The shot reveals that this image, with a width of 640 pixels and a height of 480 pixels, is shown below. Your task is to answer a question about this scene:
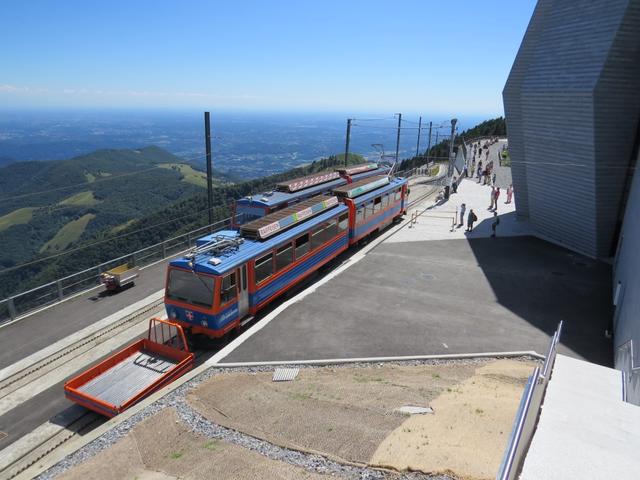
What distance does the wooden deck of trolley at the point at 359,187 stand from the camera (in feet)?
71.0

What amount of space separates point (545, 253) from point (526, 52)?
1223cm

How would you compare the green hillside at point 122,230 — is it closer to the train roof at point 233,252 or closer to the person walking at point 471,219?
the train roof at point 233,252

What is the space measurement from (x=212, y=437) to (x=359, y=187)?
16319mm

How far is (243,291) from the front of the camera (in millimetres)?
13719

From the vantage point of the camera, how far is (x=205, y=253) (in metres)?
13.6

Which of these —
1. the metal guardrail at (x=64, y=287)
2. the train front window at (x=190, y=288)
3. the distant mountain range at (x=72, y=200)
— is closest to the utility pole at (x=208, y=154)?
the metal guardrail at (x=64, y=287)

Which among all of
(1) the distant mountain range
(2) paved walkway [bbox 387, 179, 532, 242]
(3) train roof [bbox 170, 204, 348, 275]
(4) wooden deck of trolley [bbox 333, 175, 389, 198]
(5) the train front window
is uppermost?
(4) wooden deck of trolley [bbox 333, 175, 389, 198]

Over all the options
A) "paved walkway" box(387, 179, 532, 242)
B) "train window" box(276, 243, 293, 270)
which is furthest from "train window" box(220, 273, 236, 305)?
"paved walkway" box(387, 179, 532, 242)

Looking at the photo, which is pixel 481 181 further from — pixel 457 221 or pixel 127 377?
pixel 127 377

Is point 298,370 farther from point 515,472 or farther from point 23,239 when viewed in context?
point 23,239

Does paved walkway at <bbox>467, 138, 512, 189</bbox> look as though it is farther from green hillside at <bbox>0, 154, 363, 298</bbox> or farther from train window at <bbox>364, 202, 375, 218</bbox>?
green hillside at <bbox>0, 154, 363, 298</bbox>

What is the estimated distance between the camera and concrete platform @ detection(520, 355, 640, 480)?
439 cm

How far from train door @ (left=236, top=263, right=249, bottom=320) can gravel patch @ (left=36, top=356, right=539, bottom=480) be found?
2.33 m

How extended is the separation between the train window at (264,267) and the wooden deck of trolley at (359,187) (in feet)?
25.6
